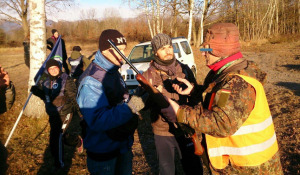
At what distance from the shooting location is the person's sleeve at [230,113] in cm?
141

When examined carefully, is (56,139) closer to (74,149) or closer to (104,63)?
(74,149)

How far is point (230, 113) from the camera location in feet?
4.60

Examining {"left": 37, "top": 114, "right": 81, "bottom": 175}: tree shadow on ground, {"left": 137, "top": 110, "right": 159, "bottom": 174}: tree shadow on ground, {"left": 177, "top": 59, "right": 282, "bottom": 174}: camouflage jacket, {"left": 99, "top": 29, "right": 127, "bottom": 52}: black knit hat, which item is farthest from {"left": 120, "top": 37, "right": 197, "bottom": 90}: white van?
{"left": 177, "top": 59, "right": 282, "bottom": 174}: camouflage jacket

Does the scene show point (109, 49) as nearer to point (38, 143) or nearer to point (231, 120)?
point (231, 120)

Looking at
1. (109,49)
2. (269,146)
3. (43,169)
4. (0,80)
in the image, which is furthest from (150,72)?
(43,169)

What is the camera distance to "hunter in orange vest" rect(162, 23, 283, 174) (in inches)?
56.0

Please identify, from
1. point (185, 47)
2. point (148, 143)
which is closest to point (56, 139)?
point (148, 143)

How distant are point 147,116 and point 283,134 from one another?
341cm

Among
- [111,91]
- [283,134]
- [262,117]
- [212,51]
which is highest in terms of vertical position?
[212,51]

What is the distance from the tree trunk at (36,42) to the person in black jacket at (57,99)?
194 cm

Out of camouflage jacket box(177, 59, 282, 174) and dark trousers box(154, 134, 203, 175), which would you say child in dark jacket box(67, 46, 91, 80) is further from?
camouflage jacket box(177, 59, 282, 174)

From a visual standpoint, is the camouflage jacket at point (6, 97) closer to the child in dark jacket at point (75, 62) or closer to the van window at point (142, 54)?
the van window at point (142, 54)

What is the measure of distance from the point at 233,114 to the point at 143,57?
582 centimetres

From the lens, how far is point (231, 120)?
55.1 inches
